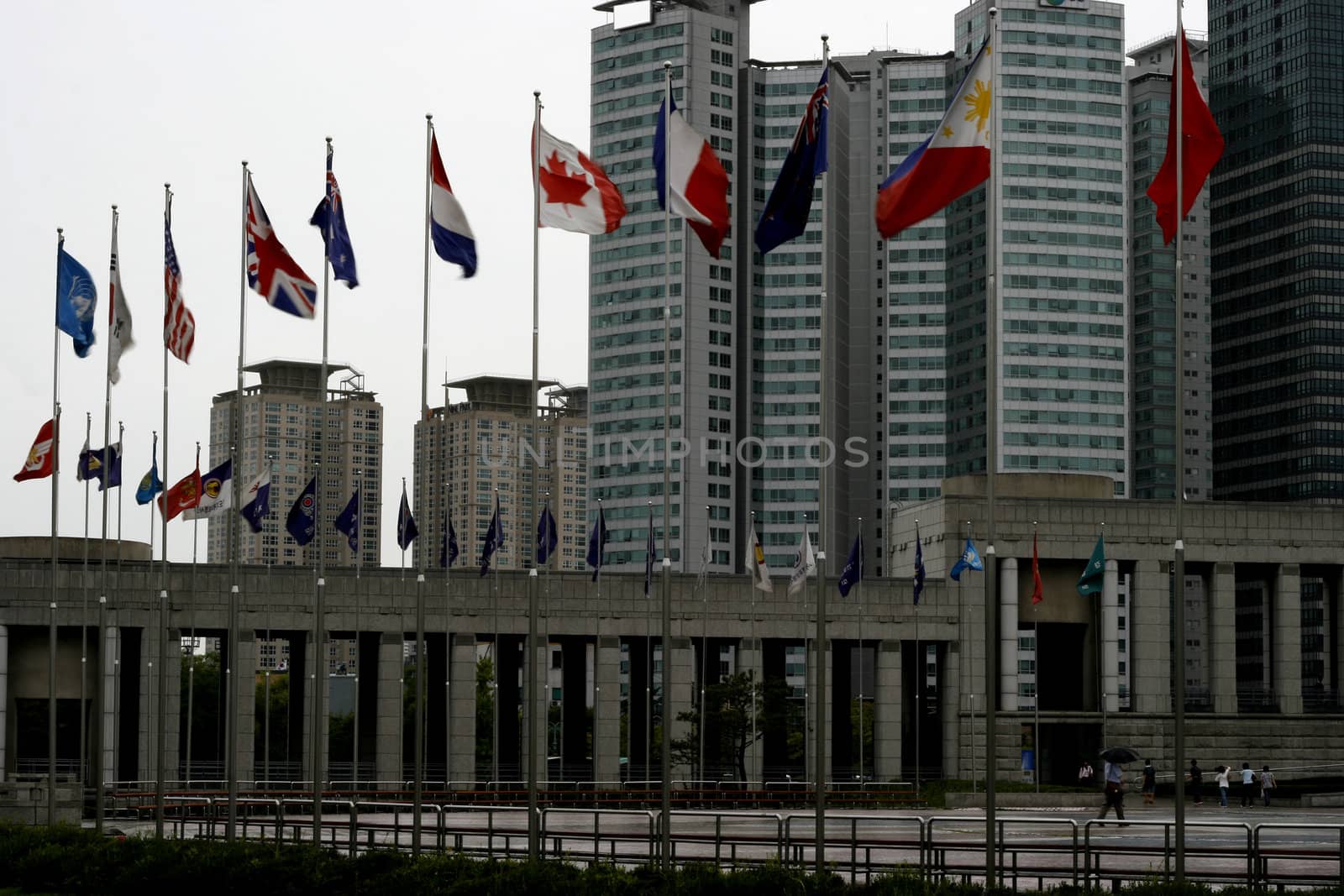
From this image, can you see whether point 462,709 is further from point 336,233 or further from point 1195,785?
point 336,233

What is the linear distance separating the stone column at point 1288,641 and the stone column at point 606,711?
30.8 m

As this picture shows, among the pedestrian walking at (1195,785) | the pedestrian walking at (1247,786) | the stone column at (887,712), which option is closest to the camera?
the pedestrian walking at (1195,785)

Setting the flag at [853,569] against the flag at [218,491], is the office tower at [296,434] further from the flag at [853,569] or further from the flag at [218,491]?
the flag at [218,491]

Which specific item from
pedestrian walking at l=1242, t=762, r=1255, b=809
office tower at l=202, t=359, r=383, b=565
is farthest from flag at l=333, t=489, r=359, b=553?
office tower at l=202, t=359, r=383, b=565

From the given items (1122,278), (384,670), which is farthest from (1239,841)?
(1122,278)

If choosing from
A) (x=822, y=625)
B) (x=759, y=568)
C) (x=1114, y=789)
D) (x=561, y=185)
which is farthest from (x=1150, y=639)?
(x=822, y=625)

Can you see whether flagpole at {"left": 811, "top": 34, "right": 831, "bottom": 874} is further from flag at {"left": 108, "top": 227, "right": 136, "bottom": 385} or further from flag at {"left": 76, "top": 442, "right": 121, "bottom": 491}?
flag at {"left": 76, "top": 442, "right": 121, "bottom": 491}

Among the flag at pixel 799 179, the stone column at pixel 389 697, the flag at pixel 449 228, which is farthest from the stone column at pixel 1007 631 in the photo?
the flag at pixel 799 179

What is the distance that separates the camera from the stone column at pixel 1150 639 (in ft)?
286

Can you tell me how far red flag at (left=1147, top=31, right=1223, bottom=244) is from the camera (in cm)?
3141

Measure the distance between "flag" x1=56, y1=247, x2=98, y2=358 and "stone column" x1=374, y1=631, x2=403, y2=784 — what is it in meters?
32.7

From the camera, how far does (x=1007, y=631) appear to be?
87188mm

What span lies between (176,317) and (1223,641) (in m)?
57.5

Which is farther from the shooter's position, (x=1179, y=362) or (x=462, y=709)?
(x=462, y=709)
